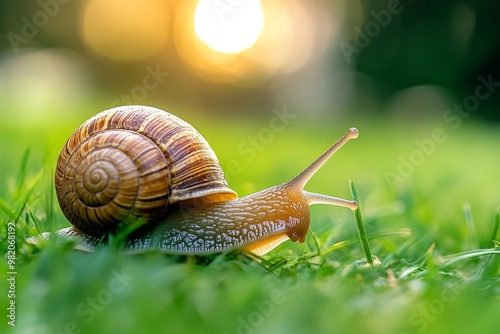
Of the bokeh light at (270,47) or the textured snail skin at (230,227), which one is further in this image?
the bokeh light at (270,47)

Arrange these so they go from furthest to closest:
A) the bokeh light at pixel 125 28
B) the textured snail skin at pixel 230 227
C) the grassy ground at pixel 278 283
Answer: the bokeh light at pixel 125 28
the textured snail skin at pixel 230 227
the grassy ground at pixel 278 283

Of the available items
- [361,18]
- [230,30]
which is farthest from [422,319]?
[361,18]

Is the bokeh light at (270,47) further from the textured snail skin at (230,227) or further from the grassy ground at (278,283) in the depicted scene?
the textured snail skin at (230,227)

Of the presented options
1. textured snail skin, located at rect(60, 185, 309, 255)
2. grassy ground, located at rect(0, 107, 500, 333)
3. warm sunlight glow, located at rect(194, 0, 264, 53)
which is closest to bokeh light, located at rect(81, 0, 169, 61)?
warm sunlight glow, located at rect(194, 0, 264, 53)

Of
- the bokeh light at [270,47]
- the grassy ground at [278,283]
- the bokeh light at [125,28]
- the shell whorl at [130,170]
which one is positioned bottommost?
the grassy ground at [278,283]

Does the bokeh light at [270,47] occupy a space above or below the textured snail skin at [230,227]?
above

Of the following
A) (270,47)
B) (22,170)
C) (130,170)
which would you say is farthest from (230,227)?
(270,47)

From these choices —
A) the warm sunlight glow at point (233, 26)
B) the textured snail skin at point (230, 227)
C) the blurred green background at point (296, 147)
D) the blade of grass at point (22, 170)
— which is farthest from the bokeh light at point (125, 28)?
the textured snail skin at point (230, 227)

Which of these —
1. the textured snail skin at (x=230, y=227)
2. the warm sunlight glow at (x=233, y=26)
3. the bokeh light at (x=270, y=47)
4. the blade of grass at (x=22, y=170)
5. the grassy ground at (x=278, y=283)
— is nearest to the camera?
the grassy ground at (x=278, y=283)
